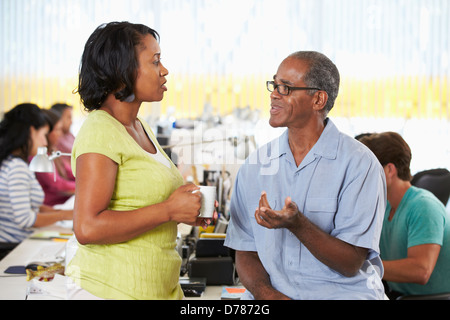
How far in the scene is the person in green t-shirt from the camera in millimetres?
2371

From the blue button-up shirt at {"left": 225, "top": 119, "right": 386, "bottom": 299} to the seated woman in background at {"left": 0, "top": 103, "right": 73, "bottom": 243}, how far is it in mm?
2038

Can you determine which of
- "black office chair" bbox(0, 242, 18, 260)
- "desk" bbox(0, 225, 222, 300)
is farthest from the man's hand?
"black office chair" bbox(0, 242, 18, 260)

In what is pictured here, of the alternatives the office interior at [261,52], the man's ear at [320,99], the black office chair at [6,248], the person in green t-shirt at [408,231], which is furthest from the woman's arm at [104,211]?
the office interior at [261,52]

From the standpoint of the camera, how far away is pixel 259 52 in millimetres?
6930

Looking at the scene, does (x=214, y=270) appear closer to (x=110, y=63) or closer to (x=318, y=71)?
(x=318, y=71)

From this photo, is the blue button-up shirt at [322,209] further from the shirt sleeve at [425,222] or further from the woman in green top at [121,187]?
the shirt sleeve at [425,222]

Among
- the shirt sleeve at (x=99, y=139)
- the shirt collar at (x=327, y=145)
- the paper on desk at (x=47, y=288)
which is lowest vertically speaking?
the paper on desk at (x=47, y=288)

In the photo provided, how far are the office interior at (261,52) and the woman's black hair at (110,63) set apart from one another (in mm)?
5224

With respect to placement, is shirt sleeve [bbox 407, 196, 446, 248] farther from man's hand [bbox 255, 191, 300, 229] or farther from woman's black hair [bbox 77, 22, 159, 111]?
woman's black hair [bbox 77, 22, 159, 111]

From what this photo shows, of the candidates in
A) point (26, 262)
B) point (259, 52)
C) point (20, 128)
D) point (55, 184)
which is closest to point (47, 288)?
point (26, 262)

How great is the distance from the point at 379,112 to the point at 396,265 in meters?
4.81

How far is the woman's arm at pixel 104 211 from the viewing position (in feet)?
4.45

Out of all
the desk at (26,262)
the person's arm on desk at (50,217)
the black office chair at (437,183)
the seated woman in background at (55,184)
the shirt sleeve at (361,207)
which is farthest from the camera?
the seated woman in background at (55,184)
